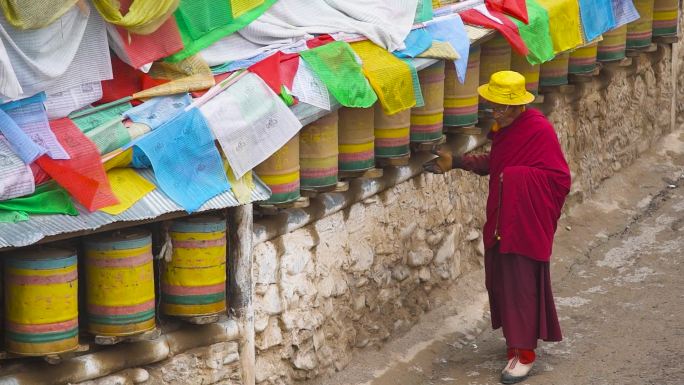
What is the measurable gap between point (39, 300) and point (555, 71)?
480 cm

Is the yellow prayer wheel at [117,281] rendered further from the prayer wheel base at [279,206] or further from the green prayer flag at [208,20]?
the green prayer flag at [208,20]

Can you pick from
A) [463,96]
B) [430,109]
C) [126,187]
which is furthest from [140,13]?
[463,96]

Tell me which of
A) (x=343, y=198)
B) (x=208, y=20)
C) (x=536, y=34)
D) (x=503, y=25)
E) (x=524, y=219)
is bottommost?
(x=524, y=219)

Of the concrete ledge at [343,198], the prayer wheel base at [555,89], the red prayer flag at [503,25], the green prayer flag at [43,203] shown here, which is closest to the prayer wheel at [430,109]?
the concrete ledge at [343,198]

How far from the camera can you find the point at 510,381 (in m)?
6.52

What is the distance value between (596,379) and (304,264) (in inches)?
64.5

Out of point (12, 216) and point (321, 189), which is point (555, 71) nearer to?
point (321, 189)

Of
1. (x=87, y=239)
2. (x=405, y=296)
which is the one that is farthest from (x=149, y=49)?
(x=405, y=296)

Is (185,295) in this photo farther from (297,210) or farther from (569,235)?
(569,235)

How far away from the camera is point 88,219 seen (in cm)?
476

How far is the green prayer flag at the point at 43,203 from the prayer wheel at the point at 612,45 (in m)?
5.57

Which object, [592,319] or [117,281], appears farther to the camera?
[592,319]

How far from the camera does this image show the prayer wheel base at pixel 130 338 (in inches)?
200

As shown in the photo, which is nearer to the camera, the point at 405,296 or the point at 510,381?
the point at 510,381
